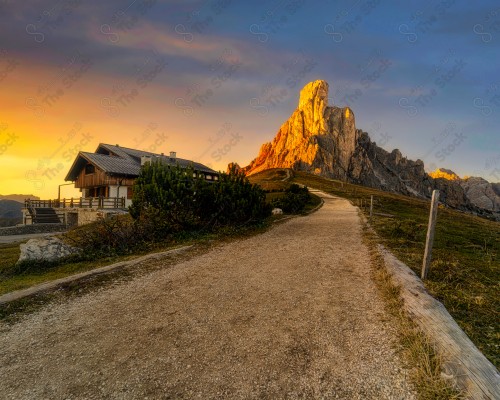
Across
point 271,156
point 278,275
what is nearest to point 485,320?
point 278,275

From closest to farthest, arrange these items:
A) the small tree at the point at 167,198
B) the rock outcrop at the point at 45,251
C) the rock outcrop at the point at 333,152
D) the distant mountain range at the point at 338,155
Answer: the rock outcrop at the point at 45,251 < the small tree at the point at 167,198 < the distant mountain range at the point at 338,155 < the rock outcrop at the point at 333,152

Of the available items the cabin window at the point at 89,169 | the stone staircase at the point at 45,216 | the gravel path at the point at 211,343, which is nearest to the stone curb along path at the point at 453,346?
the gravel path at the point at 211,343

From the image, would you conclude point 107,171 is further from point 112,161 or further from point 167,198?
point 167,198

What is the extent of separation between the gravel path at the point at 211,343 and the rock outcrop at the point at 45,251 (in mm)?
5041

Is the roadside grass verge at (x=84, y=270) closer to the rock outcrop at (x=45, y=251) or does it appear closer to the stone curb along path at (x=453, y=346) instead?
the rock outcrop at (x=45, y=251)

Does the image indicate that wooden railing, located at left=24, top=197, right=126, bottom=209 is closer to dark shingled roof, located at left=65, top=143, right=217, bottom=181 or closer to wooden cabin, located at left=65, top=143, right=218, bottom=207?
wooden cabin, located at left=65, top=143, right=218, bottom=207

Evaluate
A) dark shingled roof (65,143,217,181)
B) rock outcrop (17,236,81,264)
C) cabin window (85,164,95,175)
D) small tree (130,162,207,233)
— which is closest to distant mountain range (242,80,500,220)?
dark shingled roof (65,143,217,181)

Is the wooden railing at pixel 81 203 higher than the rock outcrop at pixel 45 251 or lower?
lower

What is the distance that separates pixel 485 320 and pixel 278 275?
4935 mm

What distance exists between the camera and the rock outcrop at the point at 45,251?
11.1 m

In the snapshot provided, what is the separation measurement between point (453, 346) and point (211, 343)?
3.78 metres

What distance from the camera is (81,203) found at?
1586 inches

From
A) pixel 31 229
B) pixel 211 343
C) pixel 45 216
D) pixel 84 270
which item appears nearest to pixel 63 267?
pixel 84 270

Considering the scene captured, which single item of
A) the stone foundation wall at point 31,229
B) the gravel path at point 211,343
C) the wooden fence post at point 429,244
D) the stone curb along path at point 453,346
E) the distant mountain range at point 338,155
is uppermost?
the distant mountain range at point 338,155
